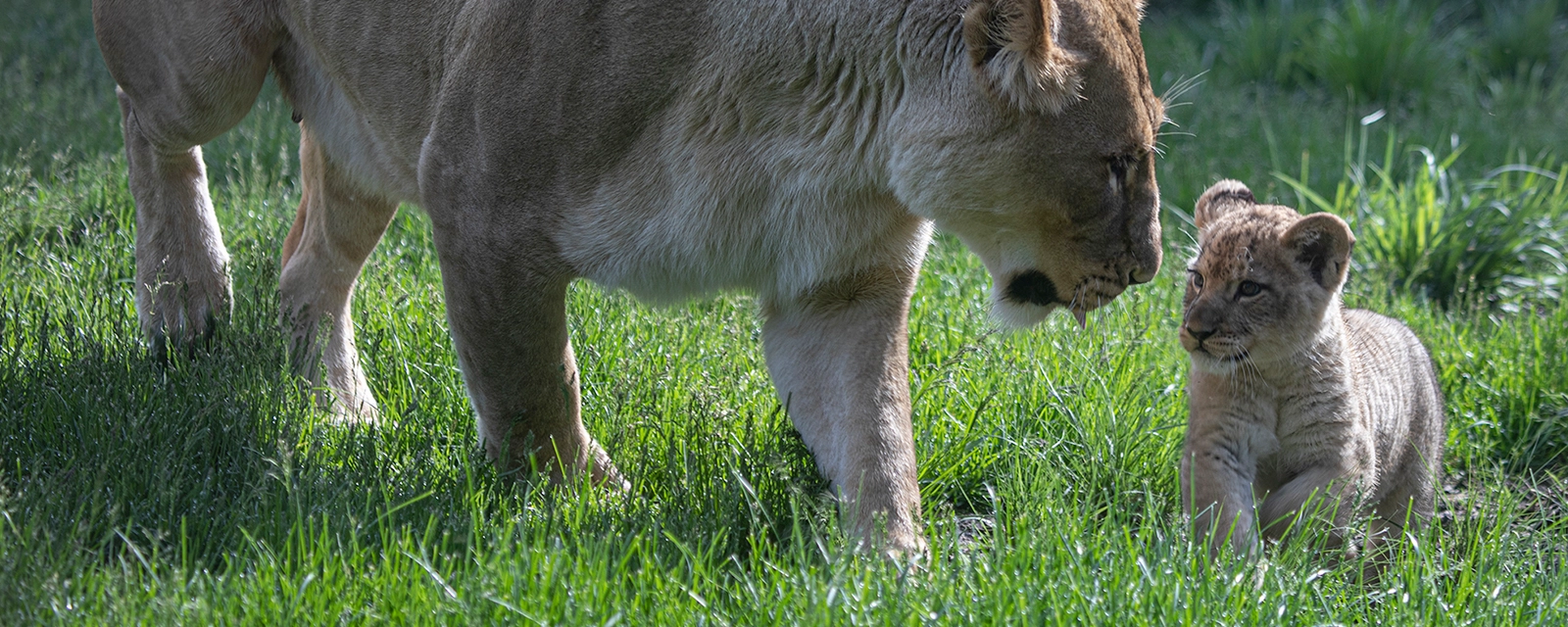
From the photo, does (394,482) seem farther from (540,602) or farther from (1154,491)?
(1154,491)

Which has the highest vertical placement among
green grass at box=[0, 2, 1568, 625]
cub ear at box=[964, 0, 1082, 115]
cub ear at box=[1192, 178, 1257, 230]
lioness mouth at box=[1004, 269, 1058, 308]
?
cub ear at box=[964, 0, 1082, 115]

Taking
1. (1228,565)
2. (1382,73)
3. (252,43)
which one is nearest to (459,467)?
(252,43)

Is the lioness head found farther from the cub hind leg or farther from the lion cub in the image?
the cub hind leg

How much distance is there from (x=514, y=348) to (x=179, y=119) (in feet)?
4.50

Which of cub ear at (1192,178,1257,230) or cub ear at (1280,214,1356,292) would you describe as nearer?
cub ear at (1280,214,1356,292)

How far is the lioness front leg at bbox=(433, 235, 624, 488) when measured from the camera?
118 inches

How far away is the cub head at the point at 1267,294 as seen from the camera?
3.20 metres

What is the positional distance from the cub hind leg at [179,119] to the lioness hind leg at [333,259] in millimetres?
247

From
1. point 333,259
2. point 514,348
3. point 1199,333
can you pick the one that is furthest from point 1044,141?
point 333,259

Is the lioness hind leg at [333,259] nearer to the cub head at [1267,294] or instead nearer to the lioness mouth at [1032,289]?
the lioness mouth at [1032,289]

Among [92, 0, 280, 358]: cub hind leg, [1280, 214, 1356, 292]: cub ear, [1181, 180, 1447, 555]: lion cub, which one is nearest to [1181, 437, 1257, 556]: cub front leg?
[1181, 180, 1447, 555]: lion cub

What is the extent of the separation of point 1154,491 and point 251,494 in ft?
7.26

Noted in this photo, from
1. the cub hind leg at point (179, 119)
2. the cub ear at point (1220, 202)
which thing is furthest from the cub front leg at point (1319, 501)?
the cub hind leg at point (179, 119)

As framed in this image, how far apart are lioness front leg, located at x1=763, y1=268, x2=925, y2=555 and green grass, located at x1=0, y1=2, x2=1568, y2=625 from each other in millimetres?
113
